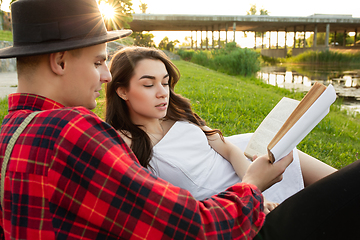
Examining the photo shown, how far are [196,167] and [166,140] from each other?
26cm

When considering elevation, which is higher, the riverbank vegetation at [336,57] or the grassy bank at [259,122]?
the riverbank vegetation at [336,57]

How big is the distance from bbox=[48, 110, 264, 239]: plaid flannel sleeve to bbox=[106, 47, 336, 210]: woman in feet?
2.66

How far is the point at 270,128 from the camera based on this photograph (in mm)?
1714

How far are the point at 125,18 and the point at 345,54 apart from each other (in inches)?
733

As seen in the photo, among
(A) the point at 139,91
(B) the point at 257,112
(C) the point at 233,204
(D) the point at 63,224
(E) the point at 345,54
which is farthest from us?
(E) the point at 345,54

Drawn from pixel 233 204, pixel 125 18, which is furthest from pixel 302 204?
pixel 125 18

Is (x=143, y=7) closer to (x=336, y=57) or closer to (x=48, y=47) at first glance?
(x=336, y=57)

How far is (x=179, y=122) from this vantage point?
1.99m

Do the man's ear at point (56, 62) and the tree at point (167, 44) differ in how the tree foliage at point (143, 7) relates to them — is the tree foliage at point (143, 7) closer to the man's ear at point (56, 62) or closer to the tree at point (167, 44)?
the tree at point (167, 44)

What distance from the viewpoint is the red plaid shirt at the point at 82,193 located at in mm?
829

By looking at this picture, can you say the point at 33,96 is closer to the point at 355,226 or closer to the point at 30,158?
the point at 30,158

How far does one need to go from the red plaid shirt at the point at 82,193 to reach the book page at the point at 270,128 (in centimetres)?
94

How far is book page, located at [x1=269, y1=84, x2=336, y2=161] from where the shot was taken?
107 cm

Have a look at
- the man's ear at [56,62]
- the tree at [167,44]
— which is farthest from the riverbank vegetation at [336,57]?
the man's ear at [56,62]
